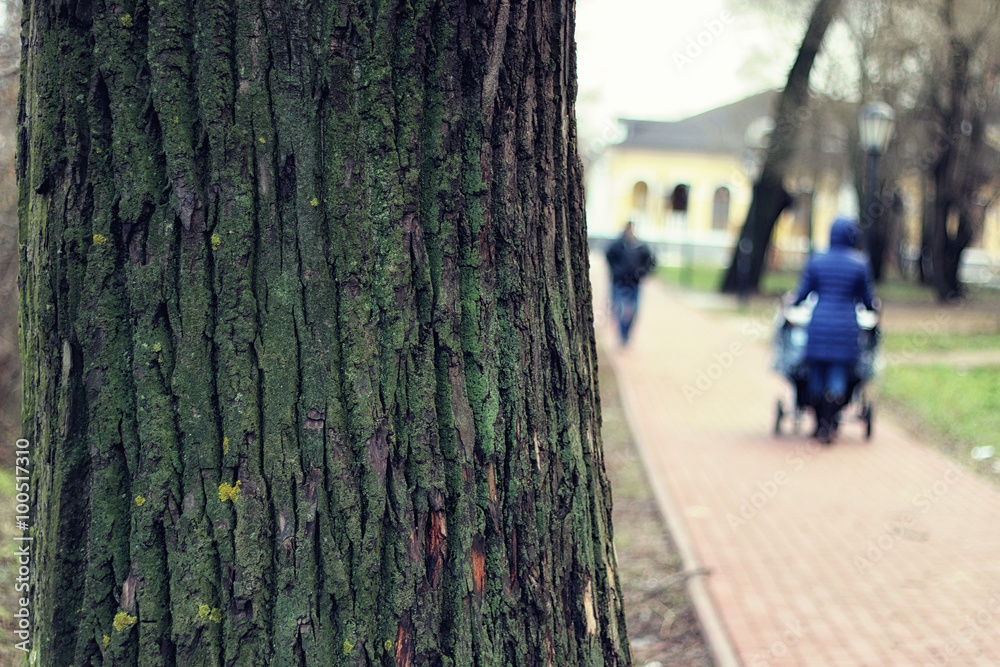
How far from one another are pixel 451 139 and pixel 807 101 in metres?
22.8

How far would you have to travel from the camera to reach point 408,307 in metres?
1.89

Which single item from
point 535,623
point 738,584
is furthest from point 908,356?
point 535,623

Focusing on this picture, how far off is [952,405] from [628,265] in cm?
475

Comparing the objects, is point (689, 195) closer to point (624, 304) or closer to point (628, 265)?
point (624, 304)

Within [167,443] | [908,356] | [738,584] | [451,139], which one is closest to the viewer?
[167,443]

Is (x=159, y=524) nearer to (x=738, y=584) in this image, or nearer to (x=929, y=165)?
(x=738, y=584)

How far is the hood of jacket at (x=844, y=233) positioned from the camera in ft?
25.4

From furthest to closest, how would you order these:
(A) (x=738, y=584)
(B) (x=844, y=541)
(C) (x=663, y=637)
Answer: (B) (x=844, y=541) → (A) (x=738, y=584) → (C) (x=663, y=637)

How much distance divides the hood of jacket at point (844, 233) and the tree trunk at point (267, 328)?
21.1 ft

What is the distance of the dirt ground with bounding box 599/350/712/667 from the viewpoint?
4.38 meters

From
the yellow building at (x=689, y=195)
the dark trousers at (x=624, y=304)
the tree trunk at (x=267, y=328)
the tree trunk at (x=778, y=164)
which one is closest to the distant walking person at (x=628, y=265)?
the dark trousers at (x=624, y=304)

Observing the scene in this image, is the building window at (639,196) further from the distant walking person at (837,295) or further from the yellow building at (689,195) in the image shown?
the distant walking person at (837,295)

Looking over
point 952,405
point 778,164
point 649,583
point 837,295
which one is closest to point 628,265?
point 952,405

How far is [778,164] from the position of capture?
77.9 feet
